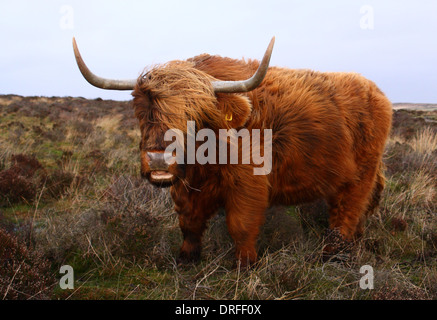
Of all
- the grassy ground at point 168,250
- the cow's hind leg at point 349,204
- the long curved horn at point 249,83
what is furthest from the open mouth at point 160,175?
the cow's hind leg at point 349,204

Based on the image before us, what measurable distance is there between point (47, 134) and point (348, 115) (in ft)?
A: 31.8

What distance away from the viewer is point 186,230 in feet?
11.1

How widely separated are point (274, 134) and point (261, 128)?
0.51ft

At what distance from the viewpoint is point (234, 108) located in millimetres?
2770

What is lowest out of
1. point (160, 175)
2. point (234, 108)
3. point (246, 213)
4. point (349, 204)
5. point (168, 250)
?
point (168, 250)

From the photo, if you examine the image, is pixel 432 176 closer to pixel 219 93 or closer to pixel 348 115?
pixel 348 115

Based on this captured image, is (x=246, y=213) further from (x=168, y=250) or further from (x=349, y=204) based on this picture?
(x=349, y=204)

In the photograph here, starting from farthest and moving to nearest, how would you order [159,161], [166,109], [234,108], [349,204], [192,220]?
[349,204] → [192,220] → [234,108] → [166,109] → [159,161]

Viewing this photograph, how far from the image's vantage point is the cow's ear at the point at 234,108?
276cm

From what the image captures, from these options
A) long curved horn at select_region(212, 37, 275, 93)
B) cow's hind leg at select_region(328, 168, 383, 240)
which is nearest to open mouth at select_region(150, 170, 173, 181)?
long curved horn at select_region(212, 37, 275, 93)

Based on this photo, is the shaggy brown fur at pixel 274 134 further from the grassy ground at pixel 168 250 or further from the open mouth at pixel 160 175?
the grassy ground at pixel 168 250

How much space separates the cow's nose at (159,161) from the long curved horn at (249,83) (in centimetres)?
71

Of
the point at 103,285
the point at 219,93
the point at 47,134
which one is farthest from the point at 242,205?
the point at 47,134

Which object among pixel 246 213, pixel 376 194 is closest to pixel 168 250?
pixel 246 213
